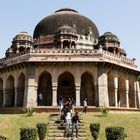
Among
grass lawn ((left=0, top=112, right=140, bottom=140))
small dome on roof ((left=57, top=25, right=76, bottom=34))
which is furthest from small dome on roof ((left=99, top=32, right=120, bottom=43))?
grass lawn ((left=0, top=112, right=140, bottom=140))

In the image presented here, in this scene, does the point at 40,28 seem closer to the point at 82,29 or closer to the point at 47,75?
the point at 82,29

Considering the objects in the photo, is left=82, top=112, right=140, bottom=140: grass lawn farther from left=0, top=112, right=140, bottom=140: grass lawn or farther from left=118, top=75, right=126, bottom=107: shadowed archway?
left=118, top=75, right=126, bottom=107: shadowed archway

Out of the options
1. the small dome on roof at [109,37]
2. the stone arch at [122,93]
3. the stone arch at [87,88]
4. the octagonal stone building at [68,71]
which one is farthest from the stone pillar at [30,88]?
the small dome on roof at [109,37]

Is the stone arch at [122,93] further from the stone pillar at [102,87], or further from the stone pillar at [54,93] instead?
the stone pillar at [54,93]

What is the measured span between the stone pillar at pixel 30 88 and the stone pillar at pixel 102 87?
466cm

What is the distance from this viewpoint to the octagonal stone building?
71.9ft

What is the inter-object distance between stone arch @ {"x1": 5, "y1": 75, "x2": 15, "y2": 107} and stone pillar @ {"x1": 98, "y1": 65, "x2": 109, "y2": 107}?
7.39 metres

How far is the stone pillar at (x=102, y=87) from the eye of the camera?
2151 cm

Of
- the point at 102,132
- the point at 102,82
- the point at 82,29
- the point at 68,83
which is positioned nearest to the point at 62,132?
the point at 102,132

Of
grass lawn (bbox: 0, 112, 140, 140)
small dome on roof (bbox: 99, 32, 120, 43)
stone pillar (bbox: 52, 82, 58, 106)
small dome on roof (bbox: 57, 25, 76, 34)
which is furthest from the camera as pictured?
small dome on roof (bbox: 99, 32, 120, 43)

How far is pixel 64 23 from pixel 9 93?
8.34 meters

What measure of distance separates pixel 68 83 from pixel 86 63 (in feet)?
8.76

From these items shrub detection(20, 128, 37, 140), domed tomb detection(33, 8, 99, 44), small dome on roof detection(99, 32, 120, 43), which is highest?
domed tomb detection(33, 8, 99, 44)

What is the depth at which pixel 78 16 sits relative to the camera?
2931cm
